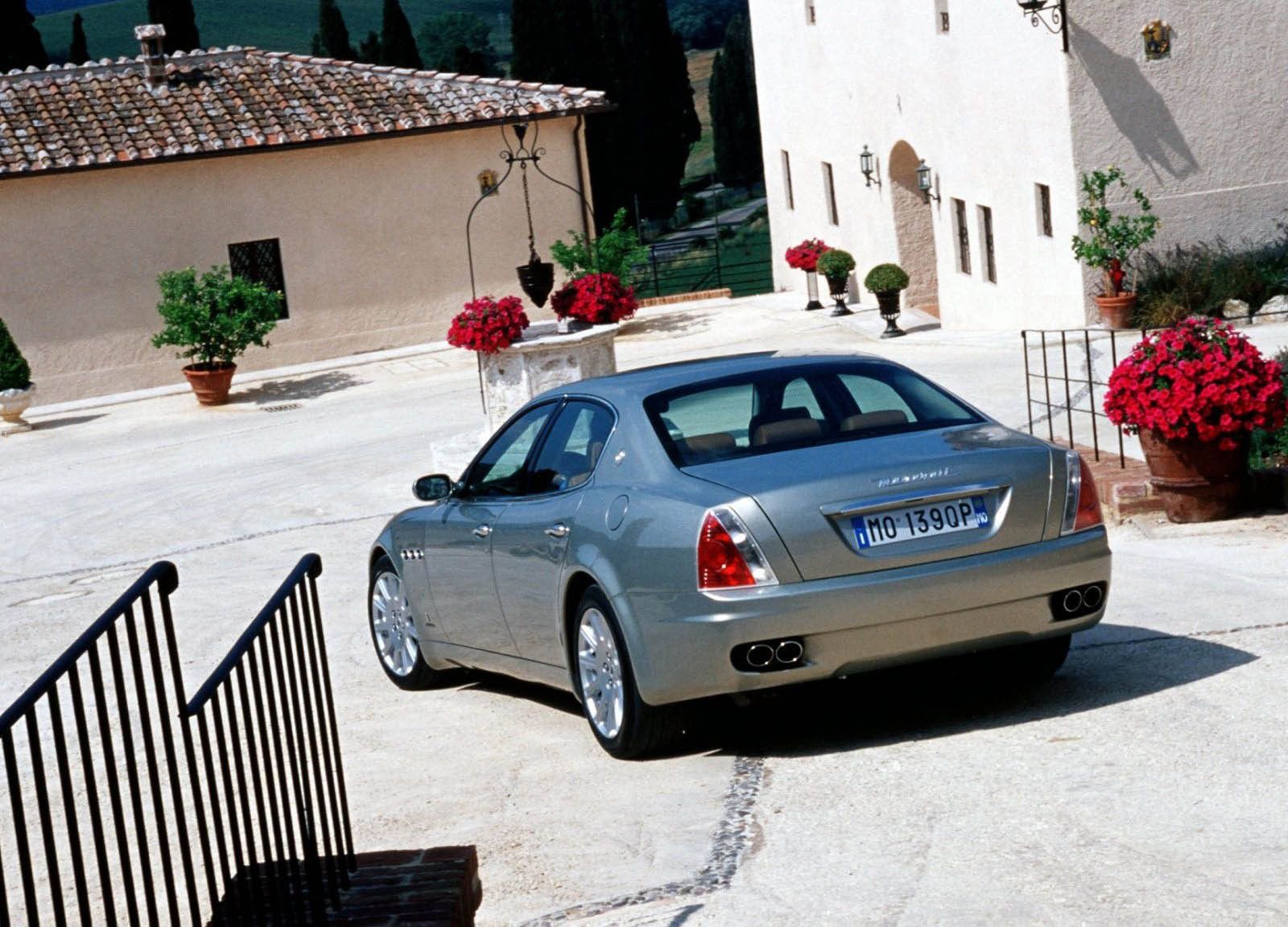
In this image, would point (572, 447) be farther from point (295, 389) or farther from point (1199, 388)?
point (295, 389)

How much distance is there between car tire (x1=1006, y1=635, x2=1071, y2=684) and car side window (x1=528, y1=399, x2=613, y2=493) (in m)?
1.86

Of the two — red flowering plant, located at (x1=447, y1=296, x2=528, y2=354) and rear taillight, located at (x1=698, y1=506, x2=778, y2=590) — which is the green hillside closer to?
red flowering plant, located at (x1=447, y1=296, x2=528, y2=354)

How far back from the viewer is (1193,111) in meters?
23.2

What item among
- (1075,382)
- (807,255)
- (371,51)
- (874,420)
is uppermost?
(371,51)

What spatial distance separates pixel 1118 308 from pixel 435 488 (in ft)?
50.7

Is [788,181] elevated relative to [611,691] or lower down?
elevated

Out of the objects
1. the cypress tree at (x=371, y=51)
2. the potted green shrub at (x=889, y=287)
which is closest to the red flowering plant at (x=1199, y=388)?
the potted green shrub at (x=889, y=287)

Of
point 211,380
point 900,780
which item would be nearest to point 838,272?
point 211,380

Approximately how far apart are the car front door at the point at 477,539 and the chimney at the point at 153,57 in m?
26.2

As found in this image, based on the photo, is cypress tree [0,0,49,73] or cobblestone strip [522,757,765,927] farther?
cypress tree [0,0,49,73]

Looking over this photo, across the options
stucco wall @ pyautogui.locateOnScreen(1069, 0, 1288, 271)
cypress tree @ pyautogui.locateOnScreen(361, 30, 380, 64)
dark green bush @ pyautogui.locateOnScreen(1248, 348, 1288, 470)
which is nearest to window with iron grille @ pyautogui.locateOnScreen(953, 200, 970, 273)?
stucco wall @ pyautogui.locateOnScreen(1069, 0, 1288, 271)

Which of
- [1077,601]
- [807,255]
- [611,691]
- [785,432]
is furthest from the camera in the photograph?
[807,255]

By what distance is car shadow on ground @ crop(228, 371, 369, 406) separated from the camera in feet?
91.4

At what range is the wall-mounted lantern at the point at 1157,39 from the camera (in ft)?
74.9
